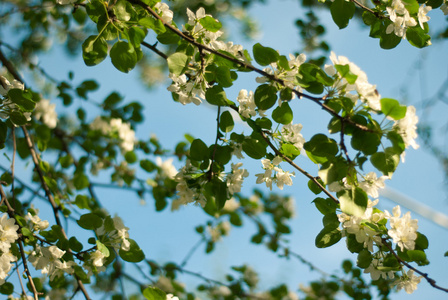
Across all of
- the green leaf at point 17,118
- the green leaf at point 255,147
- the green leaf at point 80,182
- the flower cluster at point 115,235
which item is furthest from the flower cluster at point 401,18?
the green leaf at point 80,182

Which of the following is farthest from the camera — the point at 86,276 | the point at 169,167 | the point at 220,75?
the point at 169,167

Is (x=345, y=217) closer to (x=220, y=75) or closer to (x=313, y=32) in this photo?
(x=220, y=75)

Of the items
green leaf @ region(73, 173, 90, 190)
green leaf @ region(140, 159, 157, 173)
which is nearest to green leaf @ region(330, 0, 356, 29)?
green leaf @ region(140, 159, 157, 173)

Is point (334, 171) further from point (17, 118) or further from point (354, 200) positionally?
point (17, 118)

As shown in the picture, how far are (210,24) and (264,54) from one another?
0.18 m

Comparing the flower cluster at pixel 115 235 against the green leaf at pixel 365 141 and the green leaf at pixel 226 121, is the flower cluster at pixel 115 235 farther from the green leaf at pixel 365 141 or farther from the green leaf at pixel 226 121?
the green leaf at pixel 365 141

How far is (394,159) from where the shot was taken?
2.44 ft

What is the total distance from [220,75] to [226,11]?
5.49ft

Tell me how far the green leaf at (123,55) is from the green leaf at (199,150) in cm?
25

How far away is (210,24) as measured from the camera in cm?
92

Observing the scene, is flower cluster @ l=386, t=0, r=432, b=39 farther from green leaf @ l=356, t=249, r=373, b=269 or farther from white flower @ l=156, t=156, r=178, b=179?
white flower @ l=156, t=156, r=178, b=179

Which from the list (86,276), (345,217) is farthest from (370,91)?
(86,276)

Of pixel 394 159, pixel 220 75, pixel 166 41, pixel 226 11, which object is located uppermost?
pixel 226 11

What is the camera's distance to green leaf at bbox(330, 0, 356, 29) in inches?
36.9
